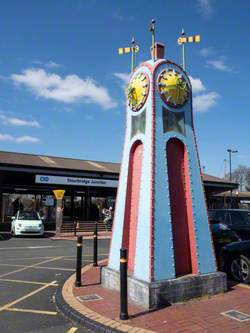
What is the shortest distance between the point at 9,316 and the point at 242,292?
4.23m

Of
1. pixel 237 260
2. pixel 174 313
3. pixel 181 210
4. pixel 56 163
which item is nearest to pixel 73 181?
pixel 56 163

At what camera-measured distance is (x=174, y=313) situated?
6281mm

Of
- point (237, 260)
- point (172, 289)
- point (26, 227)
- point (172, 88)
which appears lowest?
point (172, 289)

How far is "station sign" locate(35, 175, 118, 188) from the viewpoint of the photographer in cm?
2755

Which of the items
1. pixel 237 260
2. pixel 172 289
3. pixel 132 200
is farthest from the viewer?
pixel 237 260

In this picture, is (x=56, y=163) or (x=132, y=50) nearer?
(x=132, y=50)

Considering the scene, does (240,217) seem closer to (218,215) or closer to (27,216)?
(218,215)

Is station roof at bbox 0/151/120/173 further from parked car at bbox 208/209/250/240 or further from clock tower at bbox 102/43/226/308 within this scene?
clock tower at bbox 102/43/226/308

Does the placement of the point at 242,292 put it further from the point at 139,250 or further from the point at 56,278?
the point at 56,278

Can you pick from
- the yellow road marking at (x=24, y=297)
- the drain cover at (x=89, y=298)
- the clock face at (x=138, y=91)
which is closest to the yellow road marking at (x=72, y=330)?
the drain cover at (x=89, y=298)

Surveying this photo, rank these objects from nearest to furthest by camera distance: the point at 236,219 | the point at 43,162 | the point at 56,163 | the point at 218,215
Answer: the point at 236,219, the point at 218,215, the point at 43,162, the point at 56,163

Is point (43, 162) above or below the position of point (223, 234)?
above

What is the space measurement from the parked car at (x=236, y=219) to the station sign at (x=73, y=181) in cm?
1647

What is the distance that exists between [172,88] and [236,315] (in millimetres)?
4133
